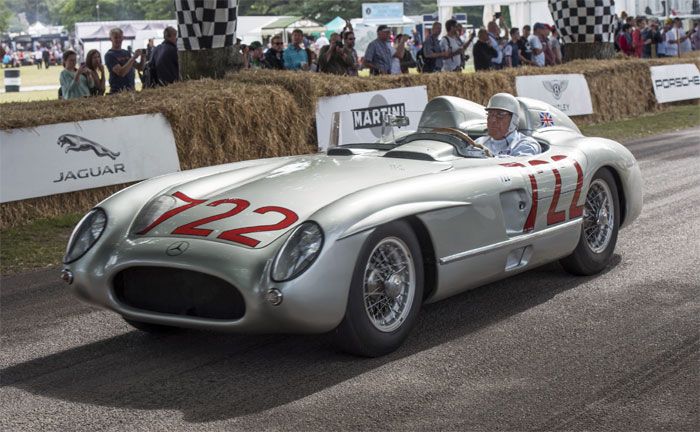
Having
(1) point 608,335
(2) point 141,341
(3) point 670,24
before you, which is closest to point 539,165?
(1) point 608,335

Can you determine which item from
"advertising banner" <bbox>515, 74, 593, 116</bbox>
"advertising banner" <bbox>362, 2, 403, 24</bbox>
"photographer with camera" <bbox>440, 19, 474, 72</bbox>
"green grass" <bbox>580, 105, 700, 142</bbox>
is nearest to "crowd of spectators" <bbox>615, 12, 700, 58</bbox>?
"green grass" <bbox>580, 105, 700, 142</bbox>

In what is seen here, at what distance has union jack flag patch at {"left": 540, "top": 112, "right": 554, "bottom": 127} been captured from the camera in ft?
21.8

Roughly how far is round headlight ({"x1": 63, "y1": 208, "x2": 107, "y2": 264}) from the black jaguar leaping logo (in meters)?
4.11

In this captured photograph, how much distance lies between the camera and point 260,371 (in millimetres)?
4566

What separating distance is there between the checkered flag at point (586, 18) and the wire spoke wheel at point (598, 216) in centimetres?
1374

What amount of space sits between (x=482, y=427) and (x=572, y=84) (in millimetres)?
13753

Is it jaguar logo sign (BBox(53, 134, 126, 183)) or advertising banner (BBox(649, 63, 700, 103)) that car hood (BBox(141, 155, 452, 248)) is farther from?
advertising banner (BBox(649, 63, 700, 103))

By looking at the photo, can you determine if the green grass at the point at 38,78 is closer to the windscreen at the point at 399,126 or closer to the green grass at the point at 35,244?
the green grass at the point at 35,244

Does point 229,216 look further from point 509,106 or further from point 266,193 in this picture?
point 509,106

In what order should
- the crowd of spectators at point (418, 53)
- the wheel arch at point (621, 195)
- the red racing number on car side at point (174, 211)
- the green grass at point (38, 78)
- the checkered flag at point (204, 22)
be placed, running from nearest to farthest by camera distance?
the red racing number on car side at point (174, 211) < the wheel arch at point (621, 195) < the checkered flag at point (204, 22) < the crowd of spectators at point (418, 53) < the green grass at point (38, 78)

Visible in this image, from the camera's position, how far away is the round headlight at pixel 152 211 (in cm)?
489

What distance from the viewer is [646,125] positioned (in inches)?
665

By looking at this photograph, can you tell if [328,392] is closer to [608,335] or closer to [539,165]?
[608,335]

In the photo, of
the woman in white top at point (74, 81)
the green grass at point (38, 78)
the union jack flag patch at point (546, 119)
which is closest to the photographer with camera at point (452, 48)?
the woman in white top at point (74, 81)
